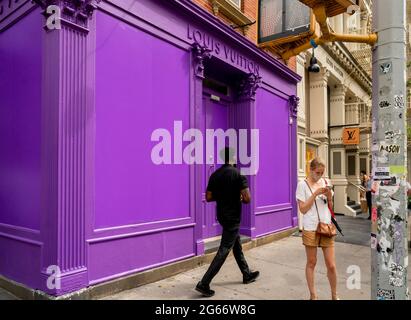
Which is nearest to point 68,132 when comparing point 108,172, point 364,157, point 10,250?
point 108,172

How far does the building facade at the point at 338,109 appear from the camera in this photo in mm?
12961

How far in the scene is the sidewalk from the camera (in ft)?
15.8

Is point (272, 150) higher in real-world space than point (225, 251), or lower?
higher

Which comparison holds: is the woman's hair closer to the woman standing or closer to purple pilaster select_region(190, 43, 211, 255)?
the woman standing

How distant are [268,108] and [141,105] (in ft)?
14.9

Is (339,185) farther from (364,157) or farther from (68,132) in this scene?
(68,132)

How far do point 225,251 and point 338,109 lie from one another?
43.7ft

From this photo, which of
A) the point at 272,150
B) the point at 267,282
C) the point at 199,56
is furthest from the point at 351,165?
the point at 267,282

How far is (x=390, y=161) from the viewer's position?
3332 mm

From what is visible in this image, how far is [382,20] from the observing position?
3.46 metres

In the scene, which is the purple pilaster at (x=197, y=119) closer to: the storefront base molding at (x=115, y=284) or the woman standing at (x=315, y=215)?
the storefront base molding at (x=115, y=284)

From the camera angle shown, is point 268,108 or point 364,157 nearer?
point 268,108
